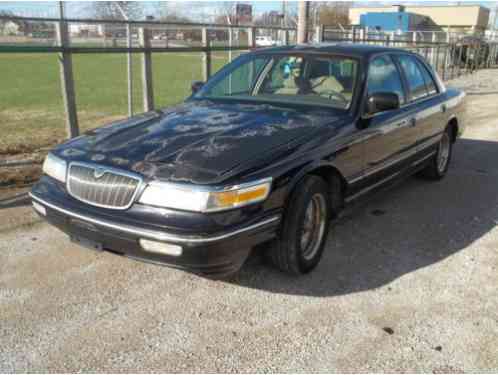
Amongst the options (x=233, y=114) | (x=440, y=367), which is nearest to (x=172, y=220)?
(x=233, y=114)

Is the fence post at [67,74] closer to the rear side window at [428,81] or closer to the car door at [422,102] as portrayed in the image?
the car door at [422,102]

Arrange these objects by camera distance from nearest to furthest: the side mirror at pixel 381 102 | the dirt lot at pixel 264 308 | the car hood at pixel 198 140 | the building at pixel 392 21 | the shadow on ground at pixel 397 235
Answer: the dirt lot at pixel 264 308 → the car hood at pixel 198 140 → the shadow on ground at pixel 397 235 → the side mirror at pixel 381 102 → the building at pixel 392 21

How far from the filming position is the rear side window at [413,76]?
519cm

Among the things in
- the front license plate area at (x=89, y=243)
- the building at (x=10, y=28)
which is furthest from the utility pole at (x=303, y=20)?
the front license plate area at (x=89, y=243)

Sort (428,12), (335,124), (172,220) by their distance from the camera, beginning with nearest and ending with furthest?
1. (172,220)
2. (335,124)
3. (428,12)

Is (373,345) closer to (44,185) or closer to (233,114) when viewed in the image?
(233,114)

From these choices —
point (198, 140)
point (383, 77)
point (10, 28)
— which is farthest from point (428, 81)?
point (10, 28)

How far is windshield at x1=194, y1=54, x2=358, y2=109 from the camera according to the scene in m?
4.40

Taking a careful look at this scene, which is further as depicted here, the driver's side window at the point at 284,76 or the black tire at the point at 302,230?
the driver's side window at the point at 284,76

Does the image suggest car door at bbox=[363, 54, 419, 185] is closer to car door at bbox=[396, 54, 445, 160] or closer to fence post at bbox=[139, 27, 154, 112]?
car door at bbox=[396, 54, 445, 160]

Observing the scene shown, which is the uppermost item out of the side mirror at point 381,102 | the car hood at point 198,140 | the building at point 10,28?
the building at point 10,28

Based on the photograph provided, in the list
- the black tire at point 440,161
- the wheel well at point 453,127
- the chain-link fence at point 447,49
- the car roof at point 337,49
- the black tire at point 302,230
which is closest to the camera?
the black tire at point 302,230

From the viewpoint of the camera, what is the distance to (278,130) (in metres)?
3.69

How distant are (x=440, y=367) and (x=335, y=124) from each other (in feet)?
6.20
